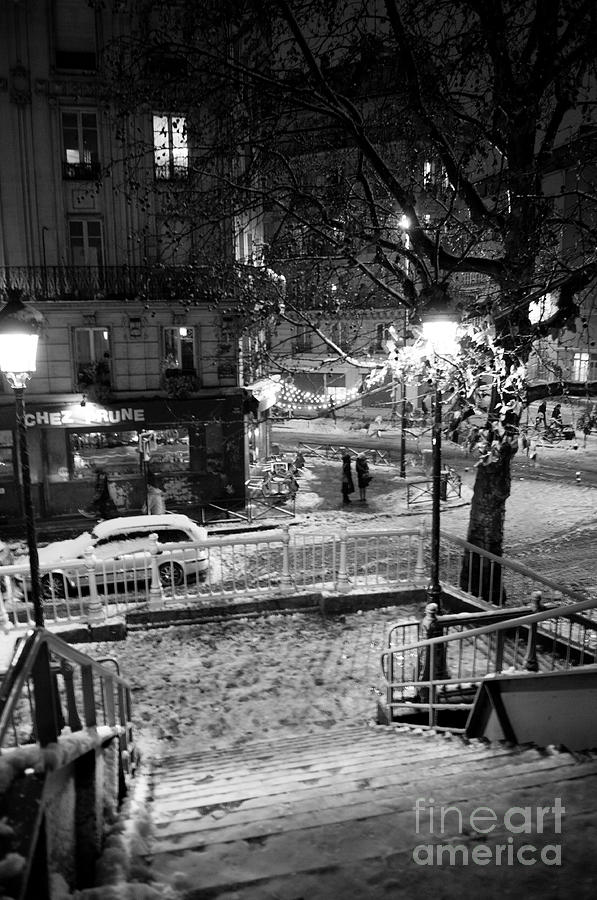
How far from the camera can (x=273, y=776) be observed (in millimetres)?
5824

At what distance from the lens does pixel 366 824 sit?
4.14m

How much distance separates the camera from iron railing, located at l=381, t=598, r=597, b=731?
6.75 metres

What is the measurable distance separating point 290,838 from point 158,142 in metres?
22.0

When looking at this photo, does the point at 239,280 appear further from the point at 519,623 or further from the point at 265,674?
the point at 519,623

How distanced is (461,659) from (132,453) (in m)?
15.5

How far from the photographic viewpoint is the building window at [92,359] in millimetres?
20594

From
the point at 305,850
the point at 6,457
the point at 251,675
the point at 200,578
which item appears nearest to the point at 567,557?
the point at 200,578

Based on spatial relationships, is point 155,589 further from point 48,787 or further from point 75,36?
point 75,36

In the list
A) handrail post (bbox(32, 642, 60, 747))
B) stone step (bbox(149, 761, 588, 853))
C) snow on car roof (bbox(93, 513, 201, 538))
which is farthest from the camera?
snow on car roof (bbox(93, 513, 201, 538))

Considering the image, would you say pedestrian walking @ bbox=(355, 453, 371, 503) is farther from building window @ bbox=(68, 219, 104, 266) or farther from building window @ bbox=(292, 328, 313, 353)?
building window @ bbox=(68, 219, 104, 266)

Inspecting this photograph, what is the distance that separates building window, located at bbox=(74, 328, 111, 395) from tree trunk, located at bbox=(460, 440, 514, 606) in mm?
13285

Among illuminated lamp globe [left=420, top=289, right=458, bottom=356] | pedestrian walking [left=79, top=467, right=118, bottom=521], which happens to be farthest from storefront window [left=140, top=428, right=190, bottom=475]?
illuminated lamp globe [left=420, top=289, right=458, bottom=356]

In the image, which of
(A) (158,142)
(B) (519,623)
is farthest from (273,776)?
(A) (158,142)

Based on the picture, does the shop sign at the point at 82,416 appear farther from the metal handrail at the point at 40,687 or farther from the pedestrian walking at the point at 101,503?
the metal handrail at the point at 40,687
